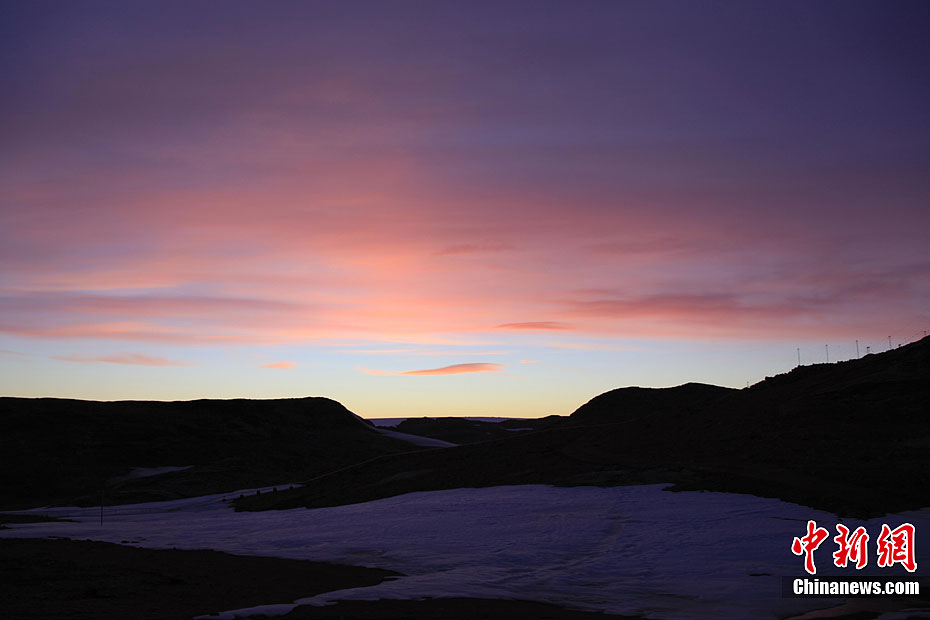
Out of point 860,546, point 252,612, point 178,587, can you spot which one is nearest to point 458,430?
point 860,546

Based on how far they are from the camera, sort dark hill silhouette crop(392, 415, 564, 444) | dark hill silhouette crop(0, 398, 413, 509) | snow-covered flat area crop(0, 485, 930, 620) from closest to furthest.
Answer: snow-covered flat area crop(0, 485, 930, 620)
dark hill silhouette crop(0, 398, 413, 509)
dark hill silhouette crop(392, 415, 564, 444)

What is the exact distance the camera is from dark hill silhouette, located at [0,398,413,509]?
186 ft

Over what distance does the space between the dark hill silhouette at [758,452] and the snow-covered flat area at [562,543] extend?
211cm

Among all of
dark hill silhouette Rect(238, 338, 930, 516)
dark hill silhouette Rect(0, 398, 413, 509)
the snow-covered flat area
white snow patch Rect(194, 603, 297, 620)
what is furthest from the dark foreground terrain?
dark hill silhouette Rect(0, 398, 413, 509)

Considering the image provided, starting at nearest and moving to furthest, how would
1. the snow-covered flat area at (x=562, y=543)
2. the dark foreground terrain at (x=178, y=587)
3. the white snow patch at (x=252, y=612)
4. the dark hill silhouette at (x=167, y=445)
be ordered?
the white snow patch at (x=252, y=612), the dark foreground terrain at (x=178, y=587), the snow-covered flat area at (x=562, y=543), the dark hill silhouette at (x=167, y=445)

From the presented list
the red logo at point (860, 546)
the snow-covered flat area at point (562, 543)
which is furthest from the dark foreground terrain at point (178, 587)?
the red logo at point (860, 546)

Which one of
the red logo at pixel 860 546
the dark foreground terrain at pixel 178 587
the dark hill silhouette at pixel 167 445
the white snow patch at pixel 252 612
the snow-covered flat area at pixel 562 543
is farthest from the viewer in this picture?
the dark hill silhouette at pixel 167 445

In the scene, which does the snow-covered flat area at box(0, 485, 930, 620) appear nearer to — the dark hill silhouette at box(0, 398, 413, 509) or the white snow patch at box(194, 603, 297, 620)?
the white snow patch at box(194, 603, 297, 620)

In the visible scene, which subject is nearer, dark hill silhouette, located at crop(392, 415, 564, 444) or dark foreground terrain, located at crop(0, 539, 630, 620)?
dark foreground terrain, located at crop(0, 539, 630, 620)

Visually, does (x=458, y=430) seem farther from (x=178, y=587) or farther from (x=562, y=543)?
(x=178, y=587)

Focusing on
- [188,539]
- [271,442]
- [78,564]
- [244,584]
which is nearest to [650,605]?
[244,584]

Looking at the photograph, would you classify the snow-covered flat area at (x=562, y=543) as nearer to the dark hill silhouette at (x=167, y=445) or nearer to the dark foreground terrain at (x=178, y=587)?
the dark foreground terrain at (x=178, y=587)

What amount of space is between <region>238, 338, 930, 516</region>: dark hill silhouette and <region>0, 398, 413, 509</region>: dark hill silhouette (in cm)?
1822

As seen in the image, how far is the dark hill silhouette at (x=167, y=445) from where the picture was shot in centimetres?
5672
